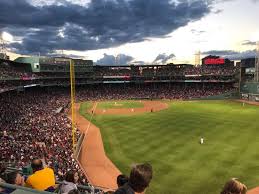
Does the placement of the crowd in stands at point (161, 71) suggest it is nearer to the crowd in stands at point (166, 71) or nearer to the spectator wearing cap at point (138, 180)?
the crowd in stands at point (166, 71)

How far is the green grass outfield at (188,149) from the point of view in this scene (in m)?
19.6

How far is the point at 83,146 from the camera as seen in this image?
29953 millimetres

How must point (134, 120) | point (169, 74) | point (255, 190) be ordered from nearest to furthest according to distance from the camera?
1. point (255, 190)
2. point (134, 120)
3. point (169, 74)

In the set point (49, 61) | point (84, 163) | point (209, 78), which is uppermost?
point (49, 61)

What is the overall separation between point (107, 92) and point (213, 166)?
6869 cm

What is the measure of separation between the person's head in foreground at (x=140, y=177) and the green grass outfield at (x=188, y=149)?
15.3 metres

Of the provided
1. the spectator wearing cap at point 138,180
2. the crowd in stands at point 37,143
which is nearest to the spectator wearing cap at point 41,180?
the spectator wearing cap at point 138,180

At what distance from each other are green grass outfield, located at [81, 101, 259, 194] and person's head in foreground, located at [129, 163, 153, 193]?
15.3 meters

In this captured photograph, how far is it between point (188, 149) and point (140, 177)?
2346 centimetres

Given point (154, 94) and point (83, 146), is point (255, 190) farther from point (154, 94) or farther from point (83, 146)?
point (154, 94)

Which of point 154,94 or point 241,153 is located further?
point 154,94

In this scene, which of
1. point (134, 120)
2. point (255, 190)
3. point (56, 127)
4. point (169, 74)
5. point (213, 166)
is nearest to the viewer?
point (255, 190)

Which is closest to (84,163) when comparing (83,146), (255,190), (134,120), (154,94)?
(83,146)

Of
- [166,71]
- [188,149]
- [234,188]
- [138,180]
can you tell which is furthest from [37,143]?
[166,71]
